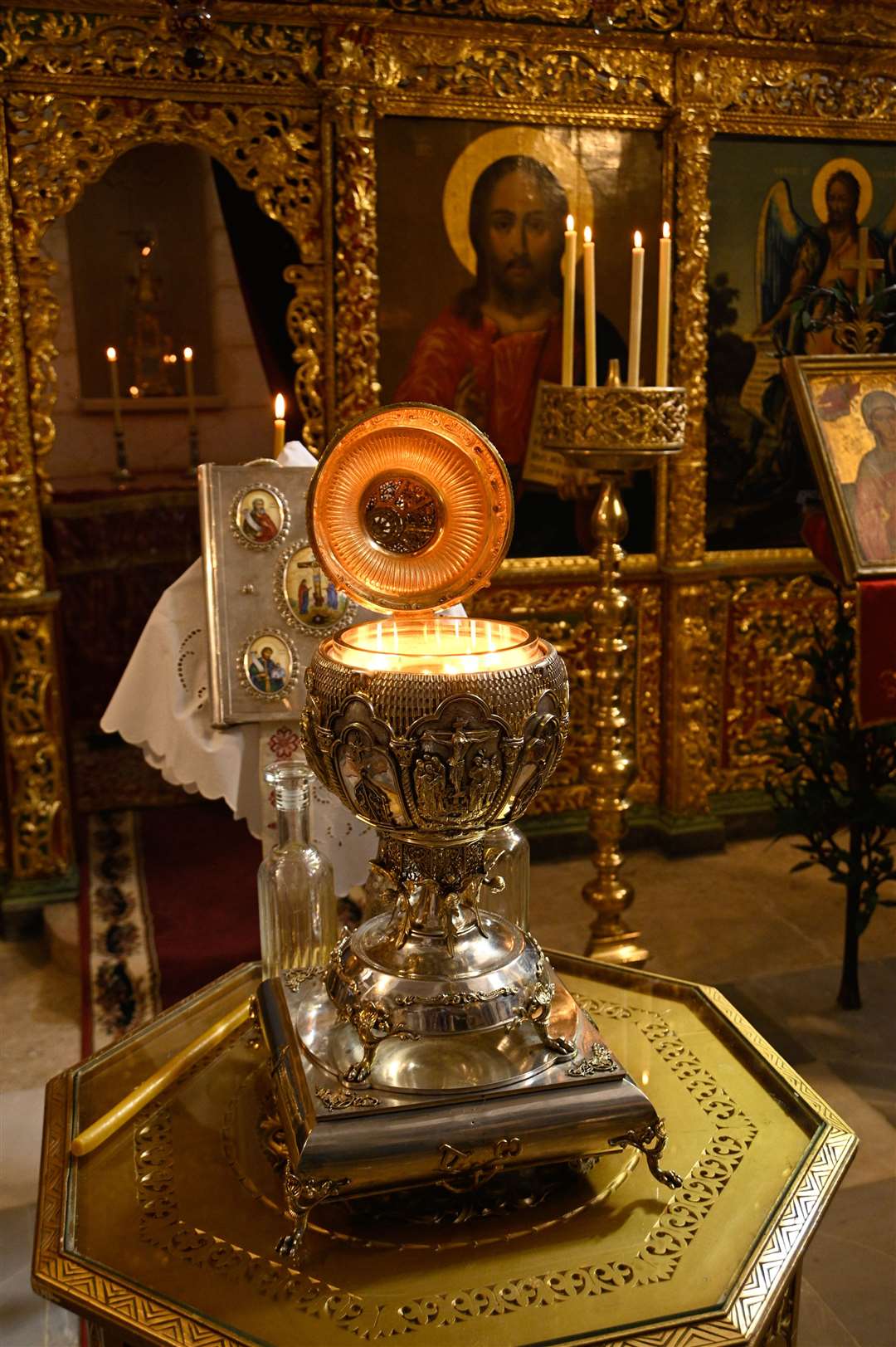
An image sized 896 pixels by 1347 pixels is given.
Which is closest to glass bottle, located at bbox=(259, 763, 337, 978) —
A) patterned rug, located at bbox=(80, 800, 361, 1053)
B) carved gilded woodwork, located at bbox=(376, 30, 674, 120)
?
patterned rug, located at bbox=(80, 800, 361, 1053)

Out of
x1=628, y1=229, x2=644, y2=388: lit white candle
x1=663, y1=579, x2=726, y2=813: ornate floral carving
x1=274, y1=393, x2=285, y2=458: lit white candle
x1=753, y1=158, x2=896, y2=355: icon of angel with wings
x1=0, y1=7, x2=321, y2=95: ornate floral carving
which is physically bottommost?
x1=663, y1=579, x2=726, y2=813: ornate floral carving

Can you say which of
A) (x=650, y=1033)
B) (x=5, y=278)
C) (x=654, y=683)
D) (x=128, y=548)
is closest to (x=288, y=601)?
(x=650, y=1033)

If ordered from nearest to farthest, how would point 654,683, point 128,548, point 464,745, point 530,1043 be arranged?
point 464,745 → point 530,1043 → point 654,683 → point 128,548

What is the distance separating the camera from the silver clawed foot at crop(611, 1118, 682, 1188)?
3.78 feet

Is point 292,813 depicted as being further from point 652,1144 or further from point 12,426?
point 12,426

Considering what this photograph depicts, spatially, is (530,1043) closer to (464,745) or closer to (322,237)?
(464,745)

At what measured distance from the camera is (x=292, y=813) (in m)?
1.51

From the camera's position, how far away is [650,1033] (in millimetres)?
1495

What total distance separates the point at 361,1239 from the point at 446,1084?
162mm

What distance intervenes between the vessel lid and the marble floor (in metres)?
1.50

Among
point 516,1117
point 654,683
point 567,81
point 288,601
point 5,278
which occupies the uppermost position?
point 567,81

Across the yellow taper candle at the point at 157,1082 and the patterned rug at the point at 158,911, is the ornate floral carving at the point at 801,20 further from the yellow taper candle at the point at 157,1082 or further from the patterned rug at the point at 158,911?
the yellow taper candle at the point at 157,1082

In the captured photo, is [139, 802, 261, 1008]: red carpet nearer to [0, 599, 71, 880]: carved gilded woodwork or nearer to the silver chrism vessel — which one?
[0, 599, 71, 880]: carved gilded woodwork

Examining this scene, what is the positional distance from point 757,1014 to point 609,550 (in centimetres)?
130
